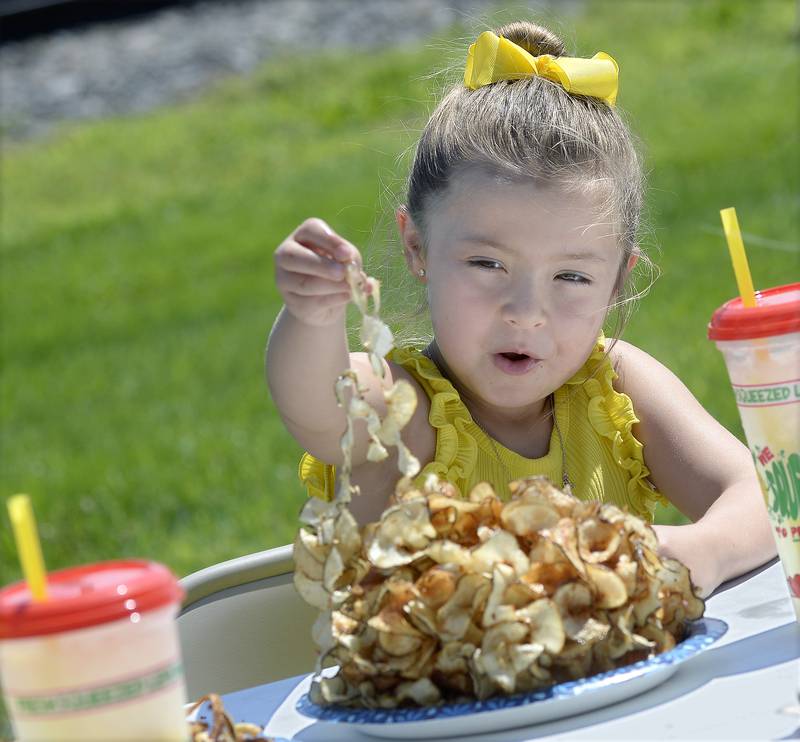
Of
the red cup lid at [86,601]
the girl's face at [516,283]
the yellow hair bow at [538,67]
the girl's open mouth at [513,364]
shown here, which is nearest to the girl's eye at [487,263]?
the girl's face at [516,283]

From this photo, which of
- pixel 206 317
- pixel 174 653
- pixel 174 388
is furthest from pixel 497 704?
pixel 206 317

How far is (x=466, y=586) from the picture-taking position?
3.60ft

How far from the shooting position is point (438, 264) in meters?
1.81

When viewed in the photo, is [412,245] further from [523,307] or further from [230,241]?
[230,241]

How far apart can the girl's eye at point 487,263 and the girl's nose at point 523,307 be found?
5 centimetres

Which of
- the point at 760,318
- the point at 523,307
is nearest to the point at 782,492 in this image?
the point at 760,318

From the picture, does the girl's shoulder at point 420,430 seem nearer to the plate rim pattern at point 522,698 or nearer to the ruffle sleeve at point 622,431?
the ruffle sleeve at point 622,431

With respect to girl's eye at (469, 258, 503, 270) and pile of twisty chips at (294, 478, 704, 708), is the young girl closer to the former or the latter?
girl's eye at (469, 258, 503, 270)

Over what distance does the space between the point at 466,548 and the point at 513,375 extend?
65 cm

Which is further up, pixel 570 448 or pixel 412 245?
pixel 412 245

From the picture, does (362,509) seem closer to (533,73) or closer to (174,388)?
(533,73)

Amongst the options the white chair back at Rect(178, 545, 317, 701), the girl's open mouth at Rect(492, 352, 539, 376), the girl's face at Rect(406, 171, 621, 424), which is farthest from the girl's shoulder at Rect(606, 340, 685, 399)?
the white chair back at Rect(178, 545, 317, 701)

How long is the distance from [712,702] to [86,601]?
1.85 feet

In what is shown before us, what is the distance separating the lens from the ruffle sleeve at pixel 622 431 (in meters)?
1.97
